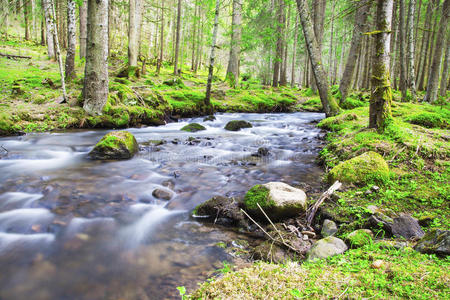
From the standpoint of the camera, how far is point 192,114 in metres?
13.0

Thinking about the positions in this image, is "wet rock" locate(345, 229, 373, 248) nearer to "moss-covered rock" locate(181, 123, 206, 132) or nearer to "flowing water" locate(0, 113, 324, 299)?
"flowing water" locate(0, 113, 324, 299)

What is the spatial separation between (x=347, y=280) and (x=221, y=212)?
2.21 m

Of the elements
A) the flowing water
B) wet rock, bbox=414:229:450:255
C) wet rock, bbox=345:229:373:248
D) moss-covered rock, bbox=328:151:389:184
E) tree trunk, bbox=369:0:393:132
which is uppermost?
tree trunk, bbox=369:0:393:132

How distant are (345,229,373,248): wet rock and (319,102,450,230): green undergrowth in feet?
1.04

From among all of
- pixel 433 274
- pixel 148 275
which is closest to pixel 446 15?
pixel 433 274

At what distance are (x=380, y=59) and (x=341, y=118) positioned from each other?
346 cm

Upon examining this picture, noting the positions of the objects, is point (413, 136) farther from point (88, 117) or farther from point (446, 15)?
point (446, 15)

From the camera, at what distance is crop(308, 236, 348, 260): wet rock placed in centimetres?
248

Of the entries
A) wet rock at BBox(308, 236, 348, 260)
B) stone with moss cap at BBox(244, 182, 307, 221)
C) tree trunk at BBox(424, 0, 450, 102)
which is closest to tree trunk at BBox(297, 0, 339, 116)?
tree trunk at BBox(424, 0, 450, 102)

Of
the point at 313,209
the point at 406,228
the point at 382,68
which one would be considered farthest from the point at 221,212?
the point at 382,68

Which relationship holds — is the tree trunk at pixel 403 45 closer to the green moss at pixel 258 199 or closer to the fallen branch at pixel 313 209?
the fallen branch at pixel 313 209

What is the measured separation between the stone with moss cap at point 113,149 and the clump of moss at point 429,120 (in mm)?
7639

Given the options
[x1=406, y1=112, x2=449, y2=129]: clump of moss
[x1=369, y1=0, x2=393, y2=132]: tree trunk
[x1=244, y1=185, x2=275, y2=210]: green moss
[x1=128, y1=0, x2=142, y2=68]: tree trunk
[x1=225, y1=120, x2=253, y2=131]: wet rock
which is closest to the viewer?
[x1=244, y1=185, x2=275, y2=210]: green moss

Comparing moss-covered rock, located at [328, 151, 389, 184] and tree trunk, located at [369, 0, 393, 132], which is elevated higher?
tree trunk, located at [369, 0, 393, 132]
